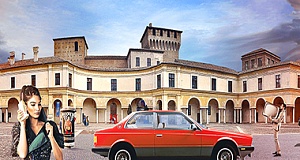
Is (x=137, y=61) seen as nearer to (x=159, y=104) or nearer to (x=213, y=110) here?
(x=159, y=104)

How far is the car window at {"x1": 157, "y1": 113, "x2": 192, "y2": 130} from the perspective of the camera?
7148 mm

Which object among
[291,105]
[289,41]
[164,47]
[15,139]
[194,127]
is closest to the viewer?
[15,139]

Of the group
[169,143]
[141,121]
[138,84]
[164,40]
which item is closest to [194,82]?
[138,84]

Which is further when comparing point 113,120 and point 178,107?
point 113,120

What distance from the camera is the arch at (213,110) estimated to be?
3506 cm

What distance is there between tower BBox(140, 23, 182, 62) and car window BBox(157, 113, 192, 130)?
34.1m

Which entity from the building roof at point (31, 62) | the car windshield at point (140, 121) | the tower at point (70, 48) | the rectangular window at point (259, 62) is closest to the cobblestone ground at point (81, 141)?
the car windshield at point (140, 121)

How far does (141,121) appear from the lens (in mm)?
7246

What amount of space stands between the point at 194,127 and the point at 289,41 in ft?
42.7

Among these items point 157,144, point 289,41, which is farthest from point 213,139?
point 289,41

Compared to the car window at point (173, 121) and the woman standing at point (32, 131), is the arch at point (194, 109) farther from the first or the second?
the woman standing at point (32, 131)

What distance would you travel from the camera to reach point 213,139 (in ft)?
23.1

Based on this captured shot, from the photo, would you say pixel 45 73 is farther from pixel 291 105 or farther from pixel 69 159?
pixel 291 105

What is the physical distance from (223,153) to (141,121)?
88.0 inches
